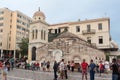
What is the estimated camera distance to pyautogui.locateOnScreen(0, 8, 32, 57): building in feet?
204

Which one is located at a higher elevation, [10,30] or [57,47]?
[10,30]

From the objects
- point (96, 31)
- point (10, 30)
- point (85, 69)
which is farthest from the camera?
point (10, 30)

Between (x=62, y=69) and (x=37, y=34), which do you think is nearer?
(x=62, y=69)

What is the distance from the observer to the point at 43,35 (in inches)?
1700

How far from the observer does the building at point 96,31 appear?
47.7 meters

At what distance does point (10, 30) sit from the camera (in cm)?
6494

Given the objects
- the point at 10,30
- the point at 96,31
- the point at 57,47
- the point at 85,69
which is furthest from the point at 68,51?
the point at 10,30

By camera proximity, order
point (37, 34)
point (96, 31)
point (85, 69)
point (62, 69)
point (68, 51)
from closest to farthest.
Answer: point (85, 69)
point (62, 69)
point (68, 51)
point (37, 34)
point (96, 31)

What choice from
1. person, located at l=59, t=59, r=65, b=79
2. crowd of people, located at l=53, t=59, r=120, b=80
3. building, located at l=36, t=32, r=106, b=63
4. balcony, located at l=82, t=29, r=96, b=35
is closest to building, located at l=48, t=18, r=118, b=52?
balcony, located at l=82, t=29, r=96, b=35

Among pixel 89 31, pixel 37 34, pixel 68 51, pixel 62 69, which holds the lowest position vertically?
pixel 62 69

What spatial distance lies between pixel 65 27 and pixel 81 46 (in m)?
22.0

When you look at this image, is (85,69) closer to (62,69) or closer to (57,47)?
(62,69)

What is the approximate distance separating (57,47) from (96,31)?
1633cm

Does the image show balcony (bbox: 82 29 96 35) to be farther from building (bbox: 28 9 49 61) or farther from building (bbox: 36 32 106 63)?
building (bbox: 36 32 106 63)
